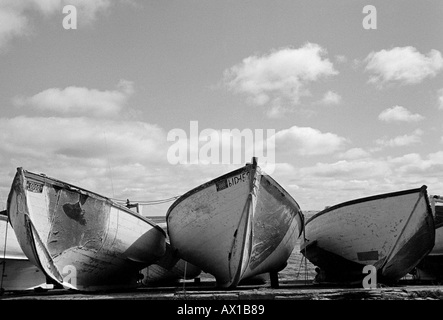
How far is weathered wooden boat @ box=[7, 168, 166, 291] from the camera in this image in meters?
9.41

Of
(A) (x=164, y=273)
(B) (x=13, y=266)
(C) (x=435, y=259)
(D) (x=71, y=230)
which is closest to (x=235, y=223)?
(D) (x=71, y=230)

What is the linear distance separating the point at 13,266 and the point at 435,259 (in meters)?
14.5

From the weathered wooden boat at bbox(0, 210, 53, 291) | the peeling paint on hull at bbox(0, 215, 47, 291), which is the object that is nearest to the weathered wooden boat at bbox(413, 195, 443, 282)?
the weathered wooden boat at bbox(0, 210, 53, 291)

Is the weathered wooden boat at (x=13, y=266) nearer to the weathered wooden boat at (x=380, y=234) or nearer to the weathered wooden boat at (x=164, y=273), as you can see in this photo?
the weathered wooden boat at (x=164, y=273)

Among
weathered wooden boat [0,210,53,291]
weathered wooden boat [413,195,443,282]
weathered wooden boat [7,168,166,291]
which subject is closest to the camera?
weathered wooden boat [7,168,166,291]

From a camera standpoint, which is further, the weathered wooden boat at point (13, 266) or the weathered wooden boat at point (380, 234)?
the weathered wooden boat at point (13, 266)

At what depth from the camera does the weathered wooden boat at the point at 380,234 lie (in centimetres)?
1048

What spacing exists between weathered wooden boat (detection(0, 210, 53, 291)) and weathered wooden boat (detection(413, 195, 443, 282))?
13111mm

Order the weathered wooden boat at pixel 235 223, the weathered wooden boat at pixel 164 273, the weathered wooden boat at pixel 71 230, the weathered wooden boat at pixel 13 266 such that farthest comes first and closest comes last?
the weathered wooden boat at pixel 164 273 < the weathered wooden boat at pixel 13 266 < the weathered wooden boat at pixel 235 223 < the weathered wooden boat at pixel 71 230

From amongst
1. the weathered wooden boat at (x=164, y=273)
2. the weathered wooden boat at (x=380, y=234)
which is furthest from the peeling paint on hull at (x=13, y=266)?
the weathered wooden boat at (x=380, y=234)

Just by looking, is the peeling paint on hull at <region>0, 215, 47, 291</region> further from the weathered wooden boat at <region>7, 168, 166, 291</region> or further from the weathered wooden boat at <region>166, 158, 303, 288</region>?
the weathered wooden boat at <region>166, 158, 303, 288</region>

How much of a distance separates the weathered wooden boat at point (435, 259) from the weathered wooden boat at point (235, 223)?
5.98 m
